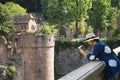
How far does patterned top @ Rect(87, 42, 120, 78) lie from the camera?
235 inches

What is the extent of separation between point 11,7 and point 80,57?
2093cm

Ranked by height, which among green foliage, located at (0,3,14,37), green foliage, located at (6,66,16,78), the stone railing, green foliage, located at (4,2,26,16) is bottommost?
green foliage, located at (6,66,16,78)

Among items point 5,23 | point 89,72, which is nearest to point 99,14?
point 5,23

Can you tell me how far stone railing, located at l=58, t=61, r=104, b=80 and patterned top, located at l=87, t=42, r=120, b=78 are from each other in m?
0.16

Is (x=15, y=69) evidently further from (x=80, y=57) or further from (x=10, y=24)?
(x=10, y=24)

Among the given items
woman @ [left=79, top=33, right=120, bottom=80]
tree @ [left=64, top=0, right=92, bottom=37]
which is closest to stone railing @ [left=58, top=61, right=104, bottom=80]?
woman @ [left=79, top=33, right=120, bottom=80]

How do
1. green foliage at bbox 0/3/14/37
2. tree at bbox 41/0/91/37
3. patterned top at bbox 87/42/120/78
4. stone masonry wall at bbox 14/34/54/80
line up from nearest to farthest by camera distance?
patterned top at bbox 87/42/120/78 < stone masonry wall at bbox 14/34/54/80 < green foliage at bbox 0/3/14/37 < tree at bbox 41/0/91/37

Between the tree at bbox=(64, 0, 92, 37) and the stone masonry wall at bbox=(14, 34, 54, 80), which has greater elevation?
the tree at bbox=(64, 0, 92, 37)

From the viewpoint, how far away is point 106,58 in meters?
6.11

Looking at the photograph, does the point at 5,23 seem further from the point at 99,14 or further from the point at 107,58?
Result: the point at 107,58

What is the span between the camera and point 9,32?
43719 millimetres

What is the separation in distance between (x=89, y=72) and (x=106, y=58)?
1176 mm

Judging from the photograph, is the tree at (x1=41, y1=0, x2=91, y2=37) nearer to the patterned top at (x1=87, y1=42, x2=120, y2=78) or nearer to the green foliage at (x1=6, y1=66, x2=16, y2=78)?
the green foliage at (x1=6, y1=66, x2=16, y2=78)

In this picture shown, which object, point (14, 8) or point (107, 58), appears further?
point (14, 8)
